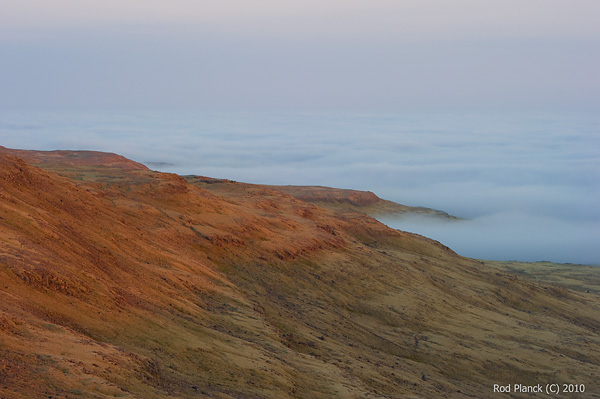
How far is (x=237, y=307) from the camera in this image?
92.0ft

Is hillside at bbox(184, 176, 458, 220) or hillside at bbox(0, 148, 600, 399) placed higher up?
hillside at bbox(184, 176, 458, 220)

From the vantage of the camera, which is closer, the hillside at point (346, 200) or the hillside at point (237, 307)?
the hillside at point (237, 307)

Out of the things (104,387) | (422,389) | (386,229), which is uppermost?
(386,229)

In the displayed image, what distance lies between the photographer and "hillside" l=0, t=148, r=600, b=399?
17078 mm

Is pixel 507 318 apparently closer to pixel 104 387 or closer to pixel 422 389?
pixel 422 389

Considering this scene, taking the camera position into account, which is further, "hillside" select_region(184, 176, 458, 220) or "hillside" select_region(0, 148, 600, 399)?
"hillside" select_region(184, 176, 458, 220)

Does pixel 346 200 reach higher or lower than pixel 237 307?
higher

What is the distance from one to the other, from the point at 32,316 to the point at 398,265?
1259 inches

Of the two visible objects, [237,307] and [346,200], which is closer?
[237,307]

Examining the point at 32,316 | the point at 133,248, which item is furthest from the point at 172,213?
the point at 32,316

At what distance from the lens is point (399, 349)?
32812 mm

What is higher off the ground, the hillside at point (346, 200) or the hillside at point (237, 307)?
the hillside at point (346, 200)

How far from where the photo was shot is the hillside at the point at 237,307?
17.1 m

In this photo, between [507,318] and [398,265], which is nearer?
[507,318]
